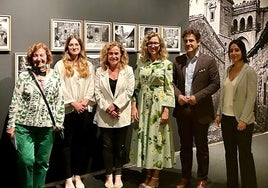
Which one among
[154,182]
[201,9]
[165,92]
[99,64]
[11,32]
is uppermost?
[201,9]

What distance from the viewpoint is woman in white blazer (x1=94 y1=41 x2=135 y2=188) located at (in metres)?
3.61

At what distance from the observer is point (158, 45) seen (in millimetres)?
3561

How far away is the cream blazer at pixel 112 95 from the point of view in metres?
3.62

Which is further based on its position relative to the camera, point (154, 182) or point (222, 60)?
point (222, 60)

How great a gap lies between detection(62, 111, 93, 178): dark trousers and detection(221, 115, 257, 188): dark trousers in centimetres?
137

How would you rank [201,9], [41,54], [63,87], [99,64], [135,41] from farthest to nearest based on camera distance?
[201,9] < [135,41] < [99,64] < [63,87] < [41,54]

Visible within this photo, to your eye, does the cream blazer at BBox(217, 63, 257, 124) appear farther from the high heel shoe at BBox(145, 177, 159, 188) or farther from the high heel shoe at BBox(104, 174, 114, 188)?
the high heel shoe at BBox(104, 174, 114, 188)

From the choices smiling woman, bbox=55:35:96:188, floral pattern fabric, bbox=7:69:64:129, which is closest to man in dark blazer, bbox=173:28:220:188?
smiling woman, bbox=55:35:96:188

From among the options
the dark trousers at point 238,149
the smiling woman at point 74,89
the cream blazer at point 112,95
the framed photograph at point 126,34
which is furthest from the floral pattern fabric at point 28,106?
the dark trousers at point 238,149

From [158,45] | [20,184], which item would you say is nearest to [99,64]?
[158,45]

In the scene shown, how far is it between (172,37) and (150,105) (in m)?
1.40

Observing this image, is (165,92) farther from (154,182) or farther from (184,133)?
(154,182)

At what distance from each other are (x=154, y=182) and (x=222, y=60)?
2.03 m

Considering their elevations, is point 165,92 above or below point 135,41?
below
